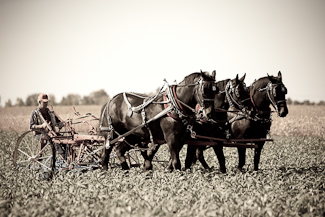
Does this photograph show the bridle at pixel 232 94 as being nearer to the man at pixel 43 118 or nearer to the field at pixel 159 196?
the field at pixel 159 196

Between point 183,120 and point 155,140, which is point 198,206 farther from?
point 155,140

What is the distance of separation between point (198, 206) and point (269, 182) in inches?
88.1

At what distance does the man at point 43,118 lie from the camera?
835cm

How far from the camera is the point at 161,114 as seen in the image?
276 inches

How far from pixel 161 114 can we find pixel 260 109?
264cm

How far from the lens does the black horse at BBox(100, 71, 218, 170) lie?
674cm

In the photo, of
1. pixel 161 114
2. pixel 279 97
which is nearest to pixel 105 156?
pixel 161 114

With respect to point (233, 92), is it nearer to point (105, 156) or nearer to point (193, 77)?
point (193, 77)

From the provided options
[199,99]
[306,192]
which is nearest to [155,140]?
[199,99]

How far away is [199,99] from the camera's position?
668 centimetres

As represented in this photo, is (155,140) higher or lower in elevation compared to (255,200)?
higher

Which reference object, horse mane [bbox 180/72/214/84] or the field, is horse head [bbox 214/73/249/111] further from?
the field

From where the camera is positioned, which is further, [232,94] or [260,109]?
Result: [260,109]

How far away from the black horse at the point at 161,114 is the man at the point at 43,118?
4.36 feet
